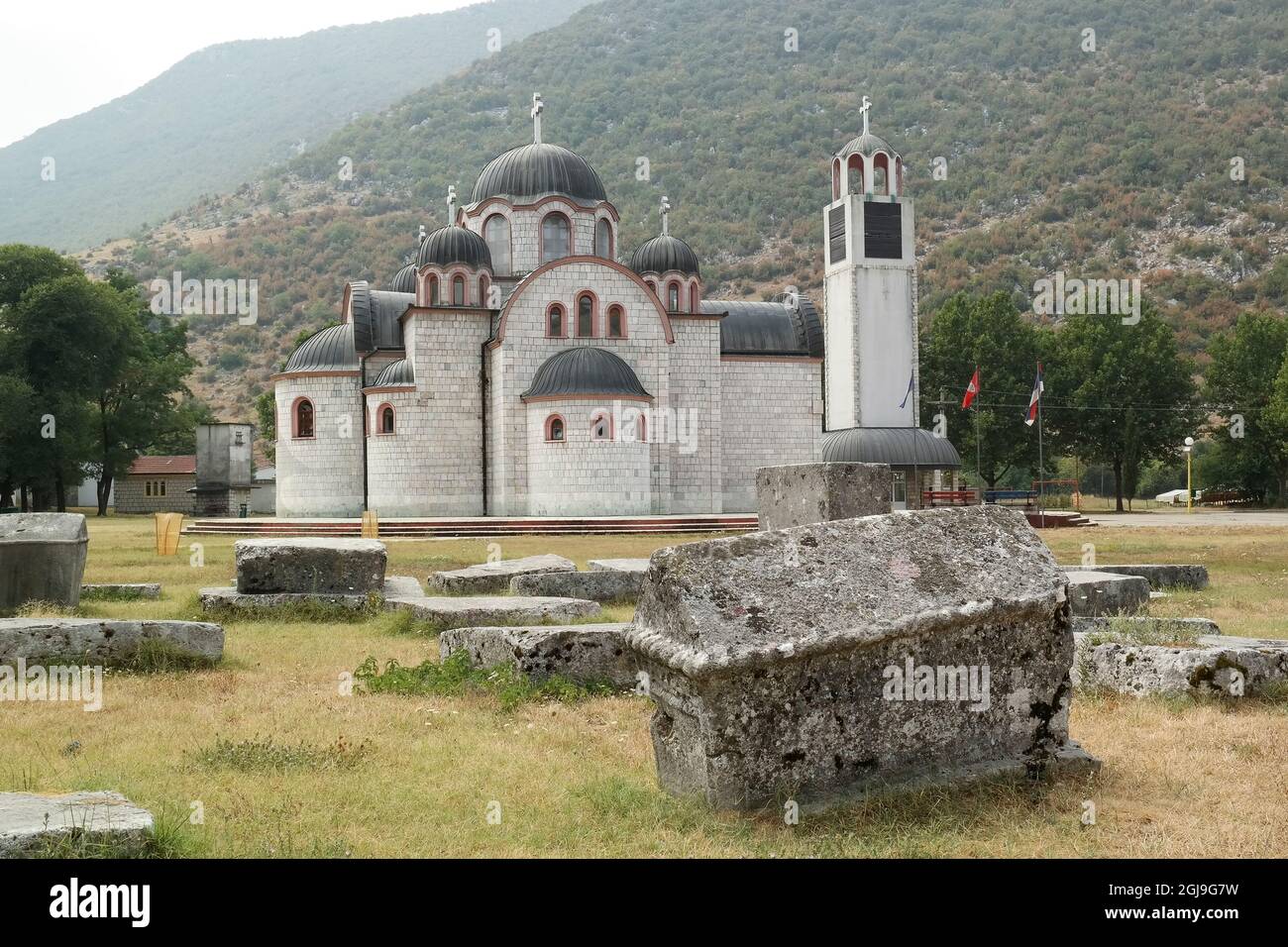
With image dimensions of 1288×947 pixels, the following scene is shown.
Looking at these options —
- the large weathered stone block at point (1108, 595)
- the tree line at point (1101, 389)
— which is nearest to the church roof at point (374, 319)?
the tree line at point (1101, 389)

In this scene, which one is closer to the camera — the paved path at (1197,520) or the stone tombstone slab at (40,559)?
the stone tombstone slab at (40,559)

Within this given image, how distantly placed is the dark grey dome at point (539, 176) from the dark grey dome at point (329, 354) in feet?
23.0

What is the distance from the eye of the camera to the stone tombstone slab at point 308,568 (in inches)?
466

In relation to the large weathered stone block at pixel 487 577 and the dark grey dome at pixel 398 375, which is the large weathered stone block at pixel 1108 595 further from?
the dark grey dome at pixel 398 375

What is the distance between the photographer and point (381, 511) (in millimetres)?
38188

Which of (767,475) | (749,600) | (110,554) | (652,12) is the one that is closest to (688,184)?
(652,12)

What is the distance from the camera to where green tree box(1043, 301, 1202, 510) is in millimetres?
54531

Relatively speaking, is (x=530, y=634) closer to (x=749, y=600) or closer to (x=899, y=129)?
(x=749, y=600)

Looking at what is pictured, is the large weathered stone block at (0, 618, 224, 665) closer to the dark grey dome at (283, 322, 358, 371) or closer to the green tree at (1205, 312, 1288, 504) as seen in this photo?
the dark grey dome at (283, 322, 358, 371)

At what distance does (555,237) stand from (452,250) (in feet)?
13.6

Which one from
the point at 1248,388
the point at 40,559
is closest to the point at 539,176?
the point at 40,559

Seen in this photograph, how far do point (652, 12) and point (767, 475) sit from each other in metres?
163

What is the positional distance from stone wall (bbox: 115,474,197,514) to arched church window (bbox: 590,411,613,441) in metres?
31.3

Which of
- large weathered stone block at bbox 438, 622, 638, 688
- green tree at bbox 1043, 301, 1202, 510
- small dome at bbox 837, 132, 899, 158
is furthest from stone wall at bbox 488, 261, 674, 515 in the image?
large weathered stone block at bbox 438, 622, 638, 688
